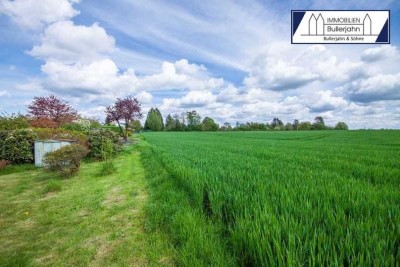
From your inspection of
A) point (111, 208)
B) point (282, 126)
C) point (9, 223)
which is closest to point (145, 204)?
point (111, 208)

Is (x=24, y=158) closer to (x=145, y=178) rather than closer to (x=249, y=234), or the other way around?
(x=145, y=178)

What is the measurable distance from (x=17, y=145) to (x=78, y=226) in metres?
9.53

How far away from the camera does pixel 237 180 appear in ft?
17.6

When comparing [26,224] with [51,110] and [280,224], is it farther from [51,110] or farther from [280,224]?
[51,110]

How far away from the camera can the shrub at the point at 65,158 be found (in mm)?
8930

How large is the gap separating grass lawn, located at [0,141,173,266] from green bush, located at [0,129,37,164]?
4052 mm

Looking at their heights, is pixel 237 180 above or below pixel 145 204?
above

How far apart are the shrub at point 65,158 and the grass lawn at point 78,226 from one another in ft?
3.03

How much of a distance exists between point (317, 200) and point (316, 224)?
0.85 meters

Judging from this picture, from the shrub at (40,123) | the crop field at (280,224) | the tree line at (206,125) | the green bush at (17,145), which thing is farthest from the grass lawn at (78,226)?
the tree line at (206,125)

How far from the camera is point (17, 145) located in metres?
11.7

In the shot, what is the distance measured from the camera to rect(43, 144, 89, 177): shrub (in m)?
8.93

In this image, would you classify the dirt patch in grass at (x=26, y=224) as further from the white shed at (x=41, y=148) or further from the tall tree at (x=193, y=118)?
the tall tree at (x=193, y=118)

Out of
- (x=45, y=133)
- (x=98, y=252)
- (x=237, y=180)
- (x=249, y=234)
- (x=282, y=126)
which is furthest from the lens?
(x=282, y=126)
